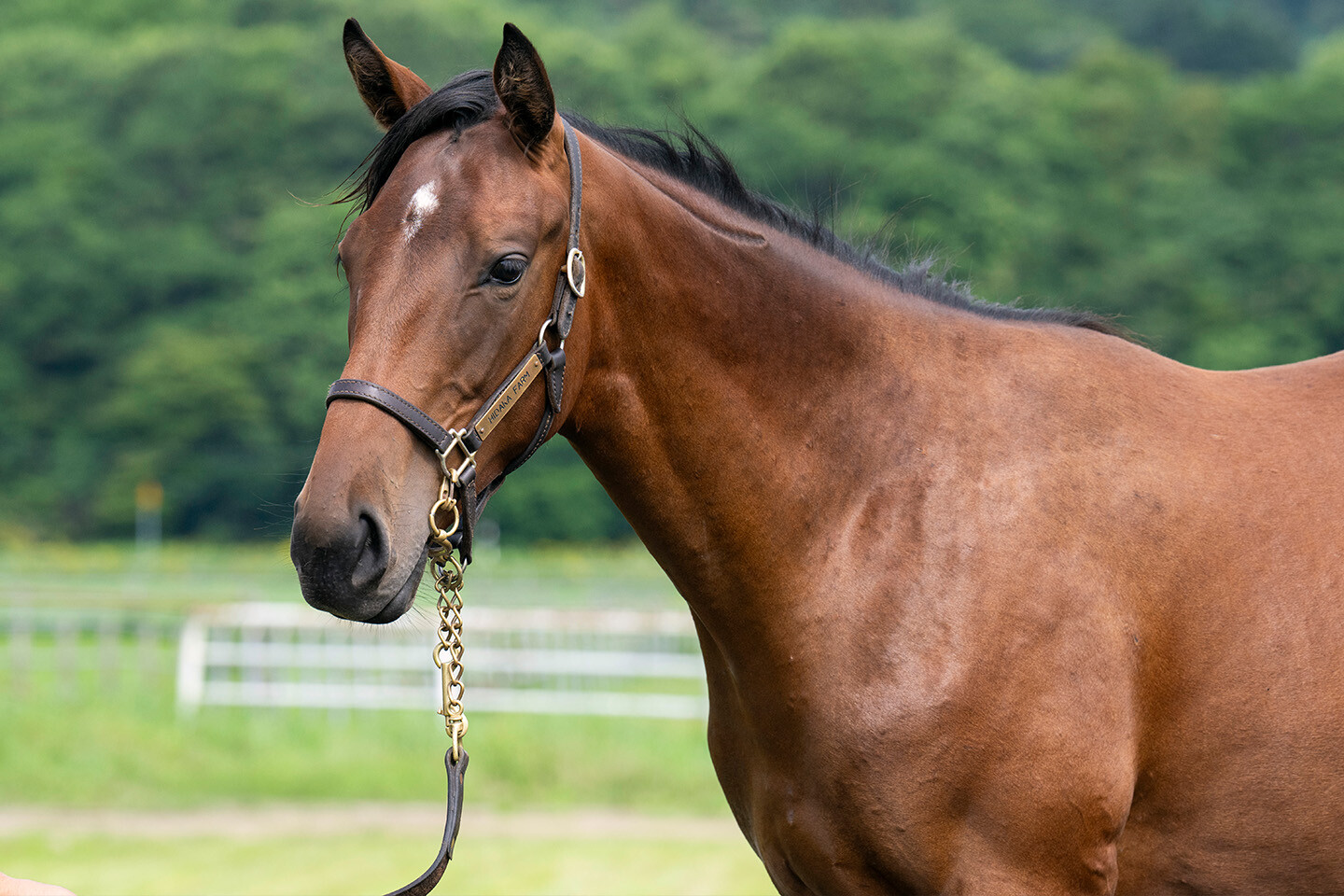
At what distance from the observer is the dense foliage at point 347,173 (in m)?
43.7

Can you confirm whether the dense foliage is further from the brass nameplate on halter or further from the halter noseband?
the brass nameplate on halter

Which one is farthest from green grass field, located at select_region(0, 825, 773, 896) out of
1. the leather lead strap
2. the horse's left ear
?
the horse's left ear

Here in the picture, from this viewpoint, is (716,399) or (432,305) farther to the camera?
(716,399)

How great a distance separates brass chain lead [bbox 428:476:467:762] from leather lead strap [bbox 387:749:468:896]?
1.4 inches

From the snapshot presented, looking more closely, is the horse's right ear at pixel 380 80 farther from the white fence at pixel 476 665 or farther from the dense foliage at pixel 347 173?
the dense foliage at pixel 347 173

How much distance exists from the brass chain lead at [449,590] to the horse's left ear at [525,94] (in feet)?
2.71

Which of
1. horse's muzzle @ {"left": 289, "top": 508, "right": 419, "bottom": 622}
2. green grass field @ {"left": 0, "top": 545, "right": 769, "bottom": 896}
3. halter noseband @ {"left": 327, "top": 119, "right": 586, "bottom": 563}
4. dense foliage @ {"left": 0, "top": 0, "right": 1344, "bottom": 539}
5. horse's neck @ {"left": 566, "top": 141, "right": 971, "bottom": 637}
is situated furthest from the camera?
dense foliage @ {"left": 0, "top": 0, "right": 1344, "bottom": 539}

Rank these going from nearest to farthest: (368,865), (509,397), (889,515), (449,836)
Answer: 1. (509,397)
2. (449,836)
3. (889,515)
4. (368,865)

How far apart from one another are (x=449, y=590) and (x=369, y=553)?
415 mm

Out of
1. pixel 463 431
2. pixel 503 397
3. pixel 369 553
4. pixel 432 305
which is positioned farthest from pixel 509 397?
pixel 369 553

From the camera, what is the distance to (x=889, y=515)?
10.0 feet

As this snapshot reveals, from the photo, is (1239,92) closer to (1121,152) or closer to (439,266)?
(1121,152)

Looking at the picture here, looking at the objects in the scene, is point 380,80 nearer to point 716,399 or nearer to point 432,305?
point 432,305

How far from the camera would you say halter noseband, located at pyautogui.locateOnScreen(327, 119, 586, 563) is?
2.62 m
